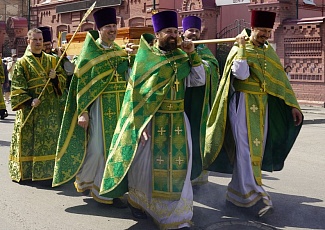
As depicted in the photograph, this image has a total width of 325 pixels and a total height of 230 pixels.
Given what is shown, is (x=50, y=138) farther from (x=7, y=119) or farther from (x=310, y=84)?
(x=310, y=84)

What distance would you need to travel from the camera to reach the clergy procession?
549 cm

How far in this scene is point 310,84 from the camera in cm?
1948

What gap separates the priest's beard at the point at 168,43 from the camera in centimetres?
546

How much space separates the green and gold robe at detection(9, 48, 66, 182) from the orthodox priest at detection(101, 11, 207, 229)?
2176mm

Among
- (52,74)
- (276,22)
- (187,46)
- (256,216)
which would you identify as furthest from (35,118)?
(276,22)

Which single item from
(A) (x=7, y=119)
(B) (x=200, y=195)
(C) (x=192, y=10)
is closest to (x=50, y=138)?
(B) (x=200, y=195)

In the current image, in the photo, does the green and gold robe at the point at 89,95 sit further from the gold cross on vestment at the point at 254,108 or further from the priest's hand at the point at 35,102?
the gold cross on vestment at the point at 254,108

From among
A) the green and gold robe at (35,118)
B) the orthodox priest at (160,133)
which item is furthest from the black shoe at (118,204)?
the green and gold robe at (35,118)

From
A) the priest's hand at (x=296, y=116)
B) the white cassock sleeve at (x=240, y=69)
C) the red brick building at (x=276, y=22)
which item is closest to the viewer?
the white cassock sleeve at (x=240, y=69)

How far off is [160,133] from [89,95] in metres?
1.26

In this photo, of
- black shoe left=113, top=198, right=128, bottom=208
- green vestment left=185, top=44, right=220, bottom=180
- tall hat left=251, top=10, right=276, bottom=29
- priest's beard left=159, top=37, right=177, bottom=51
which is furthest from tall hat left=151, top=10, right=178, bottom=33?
black shoe left=113, top=198, right=128, bottom=208

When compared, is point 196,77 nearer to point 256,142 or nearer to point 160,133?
point 160,133

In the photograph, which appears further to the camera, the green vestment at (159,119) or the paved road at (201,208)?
the paved road at (201,208)

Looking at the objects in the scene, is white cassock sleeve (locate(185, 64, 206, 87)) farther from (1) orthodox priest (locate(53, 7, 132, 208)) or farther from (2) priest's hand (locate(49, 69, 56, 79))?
(2) priest's hand (locate(49, 69, 56, 79))
